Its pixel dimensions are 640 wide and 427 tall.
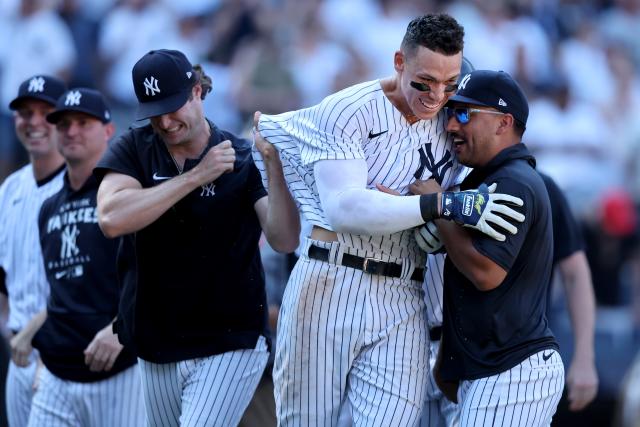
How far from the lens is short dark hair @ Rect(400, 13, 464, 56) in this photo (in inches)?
190

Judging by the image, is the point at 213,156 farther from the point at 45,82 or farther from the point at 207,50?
the point at 207,50

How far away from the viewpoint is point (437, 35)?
4.82 metres

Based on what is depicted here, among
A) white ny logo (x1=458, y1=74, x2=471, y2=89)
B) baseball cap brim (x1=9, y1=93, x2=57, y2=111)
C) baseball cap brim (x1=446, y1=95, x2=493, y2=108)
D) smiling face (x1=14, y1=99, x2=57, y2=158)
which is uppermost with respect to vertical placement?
white ny logo (x1=458, y1=74, x2=471, y2=89)

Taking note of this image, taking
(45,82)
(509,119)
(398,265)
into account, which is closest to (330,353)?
(398,265)

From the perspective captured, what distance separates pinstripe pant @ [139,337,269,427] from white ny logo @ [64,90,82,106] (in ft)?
5.47

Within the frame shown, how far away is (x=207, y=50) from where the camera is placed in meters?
12.8

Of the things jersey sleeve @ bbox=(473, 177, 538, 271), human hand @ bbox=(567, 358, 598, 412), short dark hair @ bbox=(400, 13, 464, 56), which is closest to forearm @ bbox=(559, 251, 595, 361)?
human hand @ bbox=(567, 358, 598, 412)

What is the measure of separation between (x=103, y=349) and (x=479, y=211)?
240 cm

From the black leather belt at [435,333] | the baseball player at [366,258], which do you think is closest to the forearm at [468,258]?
the baseball player at [366,258]

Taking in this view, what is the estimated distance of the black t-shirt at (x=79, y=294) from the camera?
6312 mm

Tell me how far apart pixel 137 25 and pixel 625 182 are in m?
5.59

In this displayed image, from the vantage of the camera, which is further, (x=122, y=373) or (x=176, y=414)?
(x=122, y=373)

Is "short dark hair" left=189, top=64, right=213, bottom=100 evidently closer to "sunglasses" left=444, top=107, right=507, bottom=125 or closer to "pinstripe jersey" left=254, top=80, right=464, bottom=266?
"pinstripe jersey" left=254, top=80, right=464, bottom=266

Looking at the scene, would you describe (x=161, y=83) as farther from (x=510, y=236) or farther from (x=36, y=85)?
(x=36, y=85)
